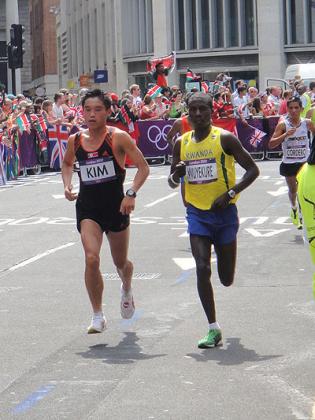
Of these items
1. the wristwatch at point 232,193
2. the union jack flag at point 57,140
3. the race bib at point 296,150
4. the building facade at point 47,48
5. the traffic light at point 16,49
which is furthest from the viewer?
the building facade at point 47,48

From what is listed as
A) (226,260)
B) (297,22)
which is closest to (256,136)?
(226,260)

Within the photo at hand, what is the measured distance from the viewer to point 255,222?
18.0 metres

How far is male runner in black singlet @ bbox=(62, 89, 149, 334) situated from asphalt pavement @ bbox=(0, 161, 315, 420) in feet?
1.94

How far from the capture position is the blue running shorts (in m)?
9.18

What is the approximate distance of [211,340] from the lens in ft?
29.1

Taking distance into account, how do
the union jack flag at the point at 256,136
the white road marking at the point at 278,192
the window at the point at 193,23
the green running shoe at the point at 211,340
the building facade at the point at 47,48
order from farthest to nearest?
the building facade at the point at 47,48 < the window at the point at 193,23 < the union jack flag at the point at 256,136 < the white road marking at the point at 278,192 < the green running shoe at the point at 211,340

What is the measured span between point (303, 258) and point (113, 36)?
56880 mm

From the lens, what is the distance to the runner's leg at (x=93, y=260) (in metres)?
9.35

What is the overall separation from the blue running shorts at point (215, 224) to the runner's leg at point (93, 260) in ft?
2.37

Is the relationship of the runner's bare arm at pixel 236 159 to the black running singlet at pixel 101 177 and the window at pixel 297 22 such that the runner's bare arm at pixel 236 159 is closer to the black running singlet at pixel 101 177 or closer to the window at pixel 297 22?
the black running singlet at pixel 101 177

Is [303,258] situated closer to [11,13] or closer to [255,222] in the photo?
[255,222]

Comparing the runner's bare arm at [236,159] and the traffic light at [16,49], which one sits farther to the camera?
the traffic light at [16,49]

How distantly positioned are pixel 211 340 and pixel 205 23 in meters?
57.6

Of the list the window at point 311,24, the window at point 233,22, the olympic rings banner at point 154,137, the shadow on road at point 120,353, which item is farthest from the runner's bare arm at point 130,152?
the window at point 233,22
